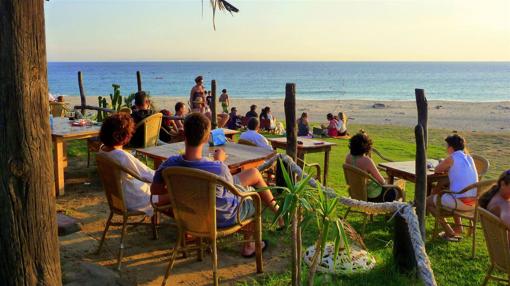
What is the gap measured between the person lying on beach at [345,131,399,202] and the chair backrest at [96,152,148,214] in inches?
93.7

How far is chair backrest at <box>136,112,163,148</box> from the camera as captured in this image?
6.69 m

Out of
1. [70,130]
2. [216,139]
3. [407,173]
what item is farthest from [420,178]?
[70,130]

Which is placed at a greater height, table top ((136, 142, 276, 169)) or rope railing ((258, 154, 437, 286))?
table top ((136, 142, 276, 169))

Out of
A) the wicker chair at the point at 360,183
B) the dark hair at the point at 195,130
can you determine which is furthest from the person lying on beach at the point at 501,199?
the dark hair at the point at 195,130

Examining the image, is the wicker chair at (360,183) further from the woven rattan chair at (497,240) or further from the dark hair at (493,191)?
the woven rattan chair at (497,240)

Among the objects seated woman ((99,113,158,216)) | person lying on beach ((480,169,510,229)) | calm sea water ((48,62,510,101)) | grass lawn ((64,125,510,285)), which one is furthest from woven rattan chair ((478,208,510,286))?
calm sea water ((48,62,510,101))

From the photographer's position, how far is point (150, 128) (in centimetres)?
684

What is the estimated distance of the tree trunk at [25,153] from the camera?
219cm

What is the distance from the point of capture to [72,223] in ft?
14.9

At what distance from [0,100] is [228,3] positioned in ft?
6.86

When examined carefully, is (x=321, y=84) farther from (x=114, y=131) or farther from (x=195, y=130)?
(x=195, y=130)

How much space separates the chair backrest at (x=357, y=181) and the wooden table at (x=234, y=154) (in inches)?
32.7

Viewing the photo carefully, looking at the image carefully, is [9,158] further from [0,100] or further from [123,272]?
[123,272]

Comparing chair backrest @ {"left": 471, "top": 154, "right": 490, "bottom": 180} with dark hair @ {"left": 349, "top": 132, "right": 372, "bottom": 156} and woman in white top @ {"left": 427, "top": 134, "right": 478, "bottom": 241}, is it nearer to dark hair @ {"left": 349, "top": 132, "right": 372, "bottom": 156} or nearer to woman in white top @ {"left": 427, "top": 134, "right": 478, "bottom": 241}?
woman in white top @ {"left": 427, "top": 134, "right": 478, "bottom": 241}
